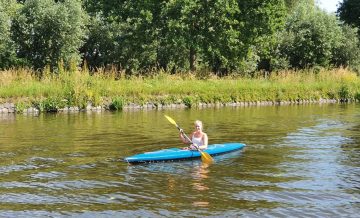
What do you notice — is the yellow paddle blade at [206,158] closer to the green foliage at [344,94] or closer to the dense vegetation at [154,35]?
the dense vegetation at [154,35]

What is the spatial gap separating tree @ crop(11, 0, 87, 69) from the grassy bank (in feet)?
14.9

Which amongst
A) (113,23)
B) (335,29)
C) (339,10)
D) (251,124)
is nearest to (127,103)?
(251,124)

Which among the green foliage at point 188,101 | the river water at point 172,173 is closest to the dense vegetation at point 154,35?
the green foliage at point 188,101

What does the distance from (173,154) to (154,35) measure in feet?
80.1

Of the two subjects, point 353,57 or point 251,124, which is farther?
point 353,57

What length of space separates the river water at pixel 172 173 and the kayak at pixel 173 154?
6.2 inches

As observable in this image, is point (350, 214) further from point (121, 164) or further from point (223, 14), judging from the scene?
point (223, 14)

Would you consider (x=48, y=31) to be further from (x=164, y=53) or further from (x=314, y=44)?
(x=314, y=44)

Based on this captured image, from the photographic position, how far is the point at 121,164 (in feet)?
41.8

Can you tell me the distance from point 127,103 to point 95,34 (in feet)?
43.5

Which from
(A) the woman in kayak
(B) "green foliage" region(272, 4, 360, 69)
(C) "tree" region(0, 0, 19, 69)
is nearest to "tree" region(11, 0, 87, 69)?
(C) "tree" region(0, 0, 19, 69)

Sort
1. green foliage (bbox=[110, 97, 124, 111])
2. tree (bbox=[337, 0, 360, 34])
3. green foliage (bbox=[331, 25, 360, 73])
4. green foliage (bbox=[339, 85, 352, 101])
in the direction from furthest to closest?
tree (bbox=[337, 0, 360, 34])
green foliage (bbox=[331, 25, 360, 73])
green foliage (bbox=[339, 85, 352, 101])
green foliage (bbox=[110, 97, 124, 111])

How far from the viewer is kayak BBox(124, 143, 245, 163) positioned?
12.7 m

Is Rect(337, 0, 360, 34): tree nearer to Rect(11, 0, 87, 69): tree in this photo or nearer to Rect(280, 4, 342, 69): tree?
Rect(280, 4, 342, 69): tree
